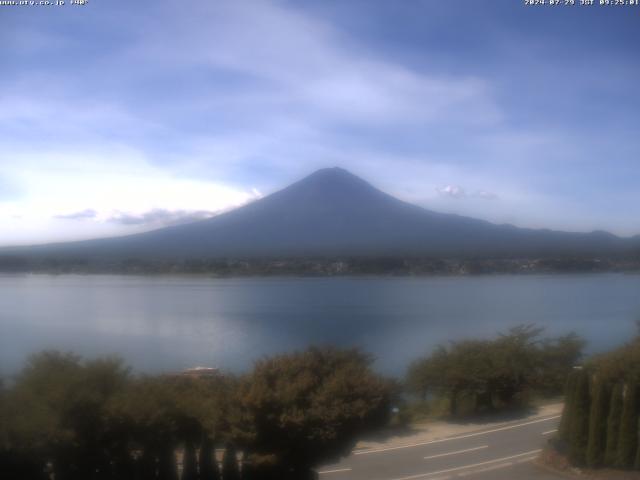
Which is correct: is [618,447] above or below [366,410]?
below

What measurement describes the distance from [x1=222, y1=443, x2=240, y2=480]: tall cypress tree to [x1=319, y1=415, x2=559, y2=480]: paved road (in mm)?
1504

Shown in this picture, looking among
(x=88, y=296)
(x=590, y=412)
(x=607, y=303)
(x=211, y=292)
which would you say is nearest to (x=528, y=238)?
(x=607, y=303)

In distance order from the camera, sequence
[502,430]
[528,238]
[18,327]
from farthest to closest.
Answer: [528,238] < [18,327] < [502,430]

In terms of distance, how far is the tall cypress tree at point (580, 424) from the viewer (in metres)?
8.52

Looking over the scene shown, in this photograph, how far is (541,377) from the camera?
50.9ft

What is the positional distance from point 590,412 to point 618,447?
1.88ft

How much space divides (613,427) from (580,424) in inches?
17.0

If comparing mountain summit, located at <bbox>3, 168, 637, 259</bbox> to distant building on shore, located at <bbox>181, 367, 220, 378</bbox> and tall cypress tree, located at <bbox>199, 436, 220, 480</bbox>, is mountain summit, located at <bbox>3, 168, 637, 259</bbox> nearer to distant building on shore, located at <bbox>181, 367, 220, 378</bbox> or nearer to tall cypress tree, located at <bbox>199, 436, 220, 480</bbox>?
distant building on shore, located at <bbox>181, 367, 220, 378</bbox>

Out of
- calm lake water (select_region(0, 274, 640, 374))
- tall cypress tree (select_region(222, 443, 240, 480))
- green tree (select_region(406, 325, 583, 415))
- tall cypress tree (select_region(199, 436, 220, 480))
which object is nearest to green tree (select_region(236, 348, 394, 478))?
tall cypress tree (select_region(222, 443, 240, 480))

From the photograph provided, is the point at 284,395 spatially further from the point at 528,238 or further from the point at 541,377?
the point at 528,238

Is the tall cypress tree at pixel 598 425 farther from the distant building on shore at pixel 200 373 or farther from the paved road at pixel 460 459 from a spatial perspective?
the distant building on shore at pixel 200 373

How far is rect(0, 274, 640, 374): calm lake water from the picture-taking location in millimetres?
18088

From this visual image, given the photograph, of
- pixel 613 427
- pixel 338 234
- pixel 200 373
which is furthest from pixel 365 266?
pixel 613 427

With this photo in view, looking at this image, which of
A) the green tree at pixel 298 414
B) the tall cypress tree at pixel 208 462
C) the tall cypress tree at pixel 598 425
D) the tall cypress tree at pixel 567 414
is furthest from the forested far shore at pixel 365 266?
the tall cypress tree at pixel 598 425
